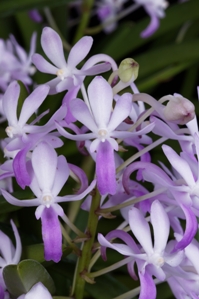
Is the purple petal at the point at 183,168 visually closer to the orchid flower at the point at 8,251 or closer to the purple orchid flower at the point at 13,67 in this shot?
the orchid flower at the point at 8,251

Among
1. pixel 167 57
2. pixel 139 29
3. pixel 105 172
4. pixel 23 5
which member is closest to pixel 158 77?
pixel 167 57

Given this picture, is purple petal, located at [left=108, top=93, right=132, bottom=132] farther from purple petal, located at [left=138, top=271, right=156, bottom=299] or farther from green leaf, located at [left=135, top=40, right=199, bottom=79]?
green leaf, located at [left=135, top=40, right=199, bottom=79]

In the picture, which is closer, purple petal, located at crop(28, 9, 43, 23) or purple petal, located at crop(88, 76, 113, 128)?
purple petal, located at crop(88, 76, 113, 128)

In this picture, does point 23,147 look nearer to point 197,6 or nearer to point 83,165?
point 83,165

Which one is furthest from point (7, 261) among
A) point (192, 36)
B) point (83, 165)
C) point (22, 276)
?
point (192, 36)

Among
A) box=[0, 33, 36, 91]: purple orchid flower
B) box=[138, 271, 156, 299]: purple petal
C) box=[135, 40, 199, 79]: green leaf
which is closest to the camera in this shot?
box=[138, 271, 156, 299]: purple petal

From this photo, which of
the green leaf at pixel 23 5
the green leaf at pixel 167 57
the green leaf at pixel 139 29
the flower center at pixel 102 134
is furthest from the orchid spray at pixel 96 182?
the green leaf at pixel 139 29

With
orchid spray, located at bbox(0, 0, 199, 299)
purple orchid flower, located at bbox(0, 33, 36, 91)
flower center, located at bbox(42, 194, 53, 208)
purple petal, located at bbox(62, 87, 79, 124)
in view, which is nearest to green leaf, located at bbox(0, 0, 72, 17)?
purple orchid flower, located at bbox(0, 33, 36, 91)
